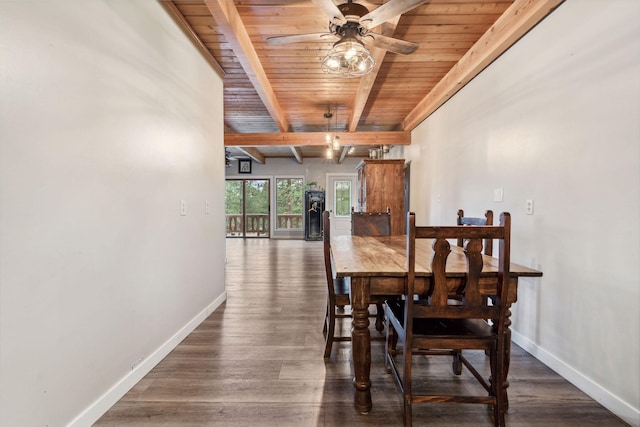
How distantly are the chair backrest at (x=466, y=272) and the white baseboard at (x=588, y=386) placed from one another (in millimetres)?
841

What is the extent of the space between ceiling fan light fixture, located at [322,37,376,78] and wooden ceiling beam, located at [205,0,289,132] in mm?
737

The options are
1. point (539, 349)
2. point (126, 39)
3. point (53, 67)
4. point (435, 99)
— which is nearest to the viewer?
point (53, 67)

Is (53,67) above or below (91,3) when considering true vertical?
below

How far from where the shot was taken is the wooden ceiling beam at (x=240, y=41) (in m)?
2.05

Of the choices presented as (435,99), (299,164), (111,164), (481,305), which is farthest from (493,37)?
(299,164)

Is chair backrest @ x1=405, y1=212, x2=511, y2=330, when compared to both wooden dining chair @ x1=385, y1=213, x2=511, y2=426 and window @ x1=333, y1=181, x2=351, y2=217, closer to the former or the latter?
wooden dining chair @ x1=385, y1=213, x2=511, y2=426

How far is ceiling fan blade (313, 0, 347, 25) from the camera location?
5.85 feet

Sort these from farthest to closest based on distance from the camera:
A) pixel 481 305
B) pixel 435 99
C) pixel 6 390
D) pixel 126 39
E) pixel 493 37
Result: pixel 435 99 → pixel 493 37 → pixel 126 39 → pixel 481 305 → pixel 6 390

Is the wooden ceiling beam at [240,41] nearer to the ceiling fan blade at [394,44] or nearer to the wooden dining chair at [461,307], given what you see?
the ceiling fan blade at [394,44]

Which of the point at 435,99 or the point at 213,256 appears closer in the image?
the point at 213,256

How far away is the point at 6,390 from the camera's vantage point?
1099 mm

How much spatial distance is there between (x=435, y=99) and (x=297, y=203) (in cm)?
617

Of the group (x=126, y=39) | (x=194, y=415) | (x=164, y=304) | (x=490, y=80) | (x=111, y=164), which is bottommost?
(x=194, y=415)

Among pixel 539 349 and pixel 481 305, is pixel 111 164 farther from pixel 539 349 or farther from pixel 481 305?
pixel 539 349
